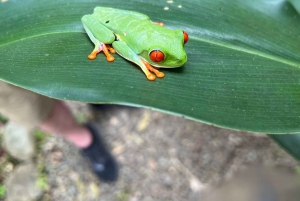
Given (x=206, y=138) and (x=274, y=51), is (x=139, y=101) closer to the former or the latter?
(x=274, y=51)

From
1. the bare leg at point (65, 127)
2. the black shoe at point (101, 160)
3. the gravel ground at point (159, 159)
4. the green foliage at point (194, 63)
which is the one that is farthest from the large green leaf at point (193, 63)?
the black shoe at point (101, 160)

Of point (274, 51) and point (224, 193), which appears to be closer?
point (274, 51)

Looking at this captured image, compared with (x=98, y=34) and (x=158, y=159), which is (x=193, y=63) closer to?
(x=98, y=34)

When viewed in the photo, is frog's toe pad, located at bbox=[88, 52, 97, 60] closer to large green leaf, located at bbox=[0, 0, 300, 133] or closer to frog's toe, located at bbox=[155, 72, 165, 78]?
large green leaf, located at bbox=[0, 0, 300, 133]

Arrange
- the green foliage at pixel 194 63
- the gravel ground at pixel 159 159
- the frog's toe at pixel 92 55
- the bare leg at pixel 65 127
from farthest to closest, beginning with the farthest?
the gravel ground at pixel 159 159 → the bare leg at pixel 65 127 → the frog's toe at pixel 92 55 → the green foliage at pixel 194 63

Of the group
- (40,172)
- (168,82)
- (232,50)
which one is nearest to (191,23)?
(232,50)

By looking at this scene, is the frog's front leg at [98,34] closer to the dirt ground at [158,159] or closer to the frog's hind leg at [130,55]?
the frog's hind leg at [130,55]

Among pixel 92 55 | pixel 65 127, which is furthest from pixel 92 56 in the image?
pixel 65 127
